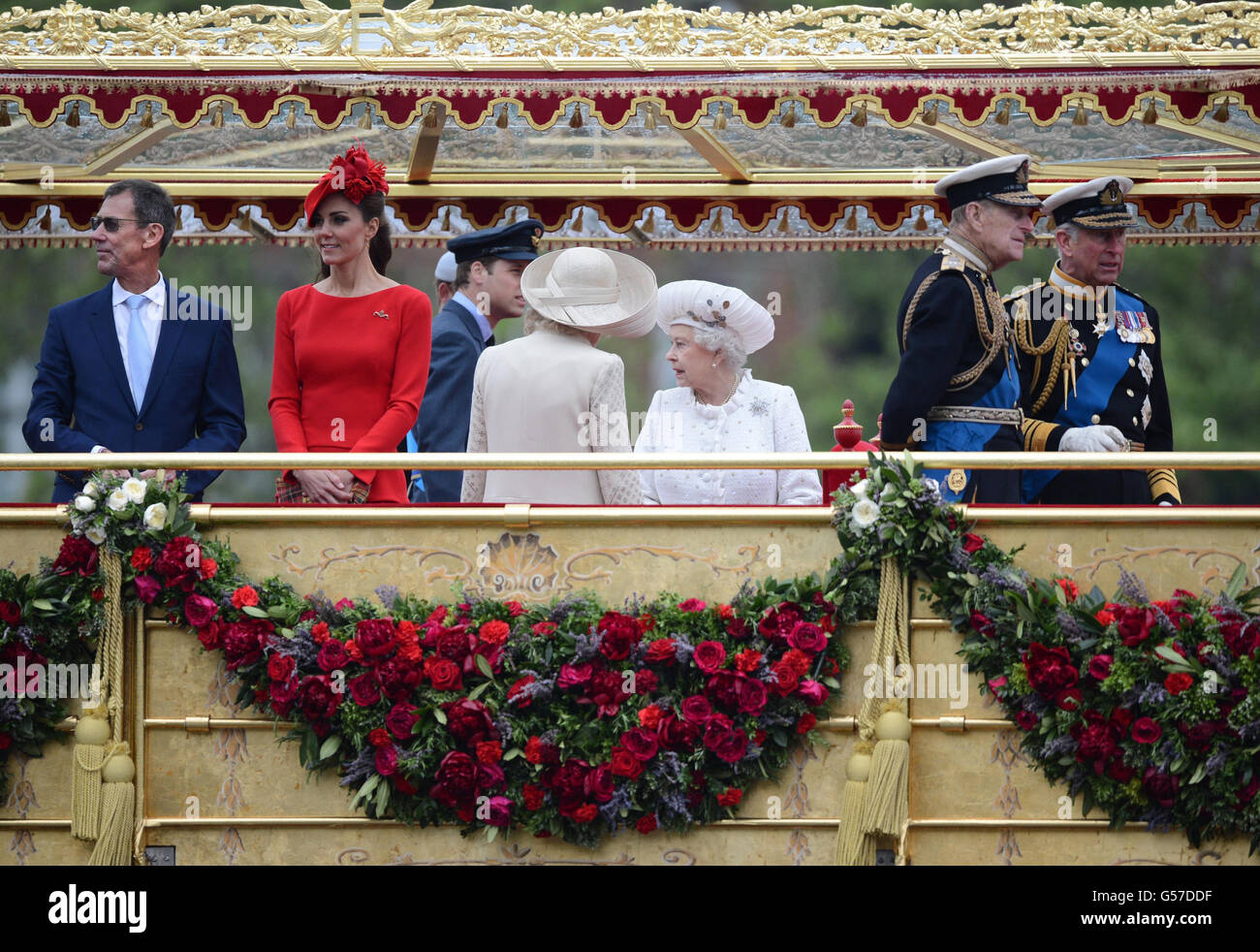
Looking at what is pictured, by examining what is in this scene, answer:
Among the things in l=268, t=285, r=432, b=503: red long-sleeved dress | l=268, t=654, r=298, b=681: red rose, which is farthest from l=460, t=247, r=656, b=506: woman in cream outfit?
l=268, t=654, r=298, b=681: red rose

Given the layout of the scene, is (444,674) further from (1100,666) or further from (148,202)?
(148,202)

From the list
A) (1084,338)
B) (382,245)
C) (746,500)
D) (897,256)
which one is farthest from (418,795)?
(897,256)

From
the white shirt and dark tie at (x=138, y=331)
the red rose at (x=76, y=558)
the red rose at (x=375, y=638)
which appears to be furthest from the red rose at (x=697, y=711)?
the white shirt and dark tie at (x=138, y=331)

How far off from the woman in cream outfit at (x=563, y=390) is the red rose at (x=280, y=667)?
0.92 meters

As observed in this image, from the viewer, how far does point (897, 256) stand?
1814 centimetres

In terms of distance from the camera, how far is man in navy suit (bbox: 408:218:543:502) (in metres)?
7.00

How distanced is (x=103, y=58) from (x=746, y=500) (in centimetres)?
308

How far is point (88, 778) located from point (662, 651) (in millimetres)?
1901

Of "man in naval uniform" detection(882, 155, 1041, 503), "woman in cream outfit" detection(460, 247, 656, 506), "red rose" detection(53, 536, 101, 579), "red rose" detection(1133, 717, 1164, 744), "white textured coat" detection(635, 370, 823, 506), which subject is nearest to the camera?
"red rose" detection(1133, 717, 1164, 744)

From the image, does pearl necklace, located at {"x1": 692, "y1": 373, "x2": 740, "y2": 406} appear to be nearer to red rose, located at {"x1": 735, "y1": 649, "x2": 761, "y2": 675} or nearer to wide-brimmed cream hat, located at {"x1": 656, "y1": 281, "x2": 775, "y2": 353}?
wide-brimmed cream hat, located at {"x1": 656, "y1": 281, "x2": 775, "y2": 353}

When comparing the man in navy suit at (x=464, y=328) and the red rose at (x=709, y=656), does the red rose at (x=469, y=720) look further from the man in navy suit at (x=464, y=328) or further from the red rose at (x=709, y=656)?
the man in navy suit at (x=464, y=328)

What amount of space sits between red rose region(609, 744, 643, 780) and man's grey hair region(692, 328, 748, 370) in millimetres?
1789

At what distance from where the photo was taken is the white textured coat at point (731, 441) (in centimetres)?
620

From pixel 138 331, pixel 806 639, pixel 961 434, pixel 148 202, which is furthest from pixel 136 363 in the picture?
pixel 961 434
